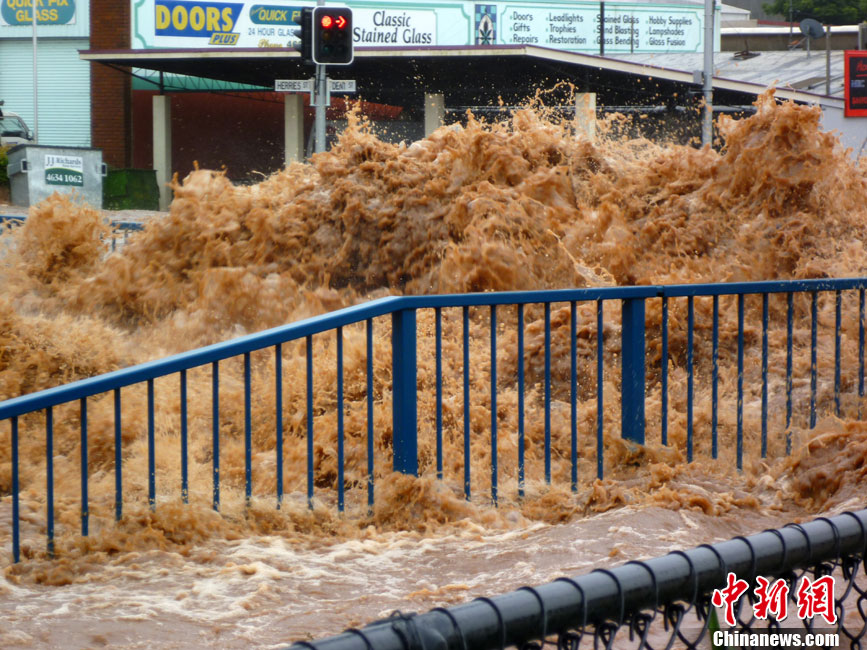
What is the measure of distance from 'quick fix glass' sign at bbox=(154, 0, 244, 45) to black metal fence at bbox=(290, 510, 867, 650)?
35.5m

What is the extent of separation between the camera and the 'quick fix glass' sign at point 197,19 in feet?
115

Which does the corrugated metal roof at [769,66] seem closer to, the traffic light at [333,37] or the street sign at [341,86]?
the street sign at [341,86]

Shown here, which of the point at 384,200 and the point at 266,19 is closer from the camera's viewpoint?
the point at 384,200

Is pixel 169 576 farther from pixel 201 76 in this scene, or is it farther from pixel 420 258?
pixel 201 76

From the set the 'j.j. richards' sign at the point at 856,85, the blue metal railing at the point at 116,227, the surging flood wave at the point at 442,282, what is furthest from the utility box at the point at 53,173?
the 'j.j. richards' sign at the point at 856,85

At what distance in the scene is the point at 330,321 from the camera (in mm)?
4738

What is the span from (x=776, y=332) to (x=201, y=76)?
30054 millimetres

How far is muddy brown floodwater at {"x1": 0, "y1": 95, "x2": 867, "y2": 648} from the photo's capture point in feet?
14.5

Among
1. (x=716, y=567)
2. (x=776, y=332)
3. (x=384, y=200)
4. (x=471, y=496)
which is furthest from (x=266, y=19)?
(x=716, y=567)

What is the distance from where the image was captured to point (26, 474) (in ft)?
22.6

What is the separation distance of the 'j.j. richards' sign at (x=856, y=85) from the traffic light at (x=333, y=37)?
62.3 feet
